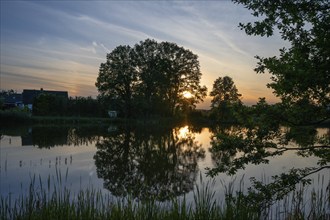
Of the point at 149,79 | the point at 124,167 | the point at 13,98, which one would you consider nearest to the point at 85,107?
the point at 149,79

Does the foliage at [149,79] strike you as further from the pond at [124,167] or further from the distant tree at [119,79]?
the pond at [124,167]

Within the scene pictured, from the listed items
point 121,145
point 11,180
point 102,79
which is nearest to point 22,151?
point 121,145

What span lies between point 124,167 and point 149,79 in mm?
51220

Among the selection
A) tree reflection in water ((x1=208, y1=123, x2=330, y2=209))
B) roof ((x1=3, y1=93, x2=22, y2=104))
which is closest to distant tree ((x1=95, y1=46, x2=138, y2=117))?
roof ((x1=3, y1=93, x2=22, y2=104))

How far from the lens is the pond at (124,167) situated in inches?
606

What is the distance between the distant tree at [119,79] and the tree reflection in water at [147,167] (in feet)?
125

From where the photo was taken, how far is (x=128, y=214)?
7.69m

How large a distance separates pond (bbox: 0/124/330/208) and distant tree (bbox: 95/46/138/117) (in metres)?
38.1

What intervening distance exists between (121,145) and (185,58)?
5213 centimetres

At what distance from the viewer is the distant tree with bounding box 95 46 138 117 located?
7144cm

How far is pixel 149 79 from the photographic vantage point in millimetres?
71625

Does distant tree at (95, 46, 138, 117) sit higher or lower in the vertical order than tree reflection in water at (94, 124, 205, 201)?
higher

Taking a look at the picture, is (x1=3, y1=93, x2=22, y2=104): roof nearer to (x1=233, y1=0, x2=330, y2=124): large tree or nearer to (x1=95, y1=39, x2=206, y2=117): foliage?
(x1=95, y1=39, x2=206, y2=117): foliage

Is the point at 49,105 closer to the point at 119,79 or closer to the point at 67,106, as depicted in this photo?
the point at 67,106
